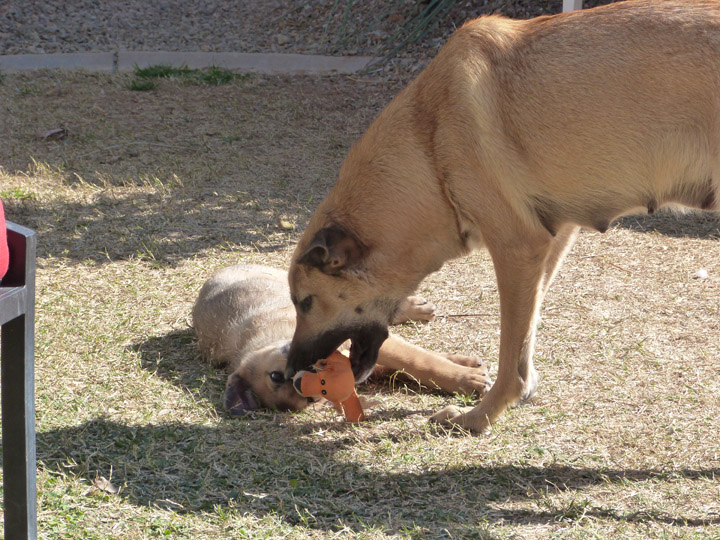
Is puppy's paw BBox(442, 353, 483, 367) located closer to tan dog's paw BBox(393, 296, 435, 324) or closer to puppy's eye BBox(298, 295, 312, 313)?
tan dog's paw BBox(393, 296, 435, 324)

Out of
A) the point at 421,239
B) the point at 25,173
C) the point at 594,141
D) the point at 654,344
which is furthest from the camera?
the point at 25,173

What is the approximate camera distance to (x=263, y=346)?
4344 mm

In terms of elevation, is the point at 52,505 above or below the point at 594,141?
below

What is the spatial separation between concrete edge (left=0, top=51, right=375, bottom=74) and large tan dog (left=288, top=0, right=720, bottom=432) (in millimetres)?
6804

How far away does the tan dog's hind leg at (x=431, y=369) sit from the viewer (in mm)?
4094

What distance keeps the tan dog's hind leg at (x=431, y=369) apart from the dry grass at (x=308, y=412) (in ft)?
0.33

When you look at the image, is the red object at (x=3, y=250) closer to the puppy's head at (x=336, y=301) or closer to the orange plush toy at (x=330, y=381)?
the puppy's head at (x=336, y=301)

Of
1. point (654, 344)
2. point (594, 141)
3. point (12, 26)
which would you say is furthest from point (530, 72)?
point (12, 26)

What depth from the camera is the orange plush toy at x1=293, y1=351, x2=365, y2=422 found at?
3.74 metres

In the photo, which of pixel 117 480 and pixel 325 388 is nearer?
pixel 117 480

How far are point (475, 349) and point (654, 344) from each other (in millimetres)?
1031

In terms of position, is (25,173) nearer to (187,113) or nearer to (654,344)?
(187,113)

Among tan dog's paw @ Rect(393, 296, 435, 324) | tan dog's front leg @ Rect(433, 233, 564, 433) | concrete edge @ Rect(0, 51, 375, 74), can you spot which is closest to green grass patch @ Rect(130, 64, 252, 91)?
concrete edge @ Rect(0, 51, 375, 74)

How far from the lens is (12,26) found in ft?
36.9
